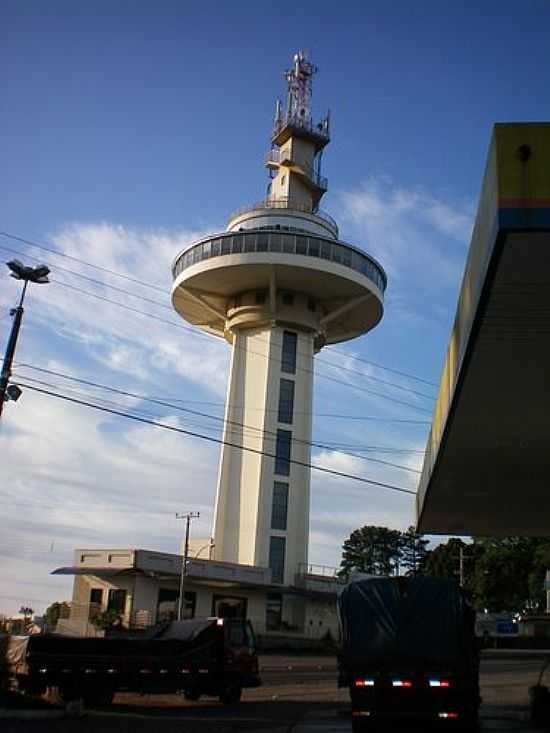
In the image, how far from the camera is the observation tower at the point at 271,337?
64.6 meters

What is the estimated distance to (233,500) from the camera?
214ft

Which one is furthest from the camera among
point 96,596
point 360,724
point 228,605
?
point 228,605

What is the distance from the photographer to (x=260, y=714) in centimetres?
1886

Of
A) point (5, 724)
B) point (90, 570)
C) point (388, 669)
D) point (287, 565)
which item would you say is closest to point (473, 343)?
point (388, 669)

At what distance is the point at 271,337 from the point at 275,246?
7.31 m

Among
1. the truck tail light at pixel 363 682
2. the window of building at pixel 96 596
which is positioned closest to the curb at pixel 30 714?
the truck tail light at pixel 363 682

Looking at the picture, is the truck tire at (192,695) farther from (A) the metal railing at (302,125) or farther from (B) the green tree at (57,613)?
(A) the metal railing at (302,125)

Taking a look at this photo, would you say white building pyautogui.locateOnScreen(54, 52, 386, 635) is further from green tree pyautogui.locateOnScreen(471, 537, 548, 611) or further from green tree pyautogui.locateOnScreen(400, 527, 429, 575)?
green tree pyautogui.locateOnScreen(400, 527, 429, 575)

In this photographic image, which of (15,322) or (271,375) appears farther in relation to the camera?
(271,375)

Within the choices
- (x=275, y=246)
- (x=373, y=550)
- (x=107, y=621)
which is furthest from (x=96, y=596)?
(x=373, y=550)

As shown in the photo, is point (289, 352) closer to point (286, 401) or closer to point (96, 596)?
point (286, 401)

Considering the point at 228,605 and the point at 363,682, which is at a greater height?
the point at 228,605

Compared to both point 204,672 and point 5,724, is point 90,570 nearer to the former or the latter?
point 204,672

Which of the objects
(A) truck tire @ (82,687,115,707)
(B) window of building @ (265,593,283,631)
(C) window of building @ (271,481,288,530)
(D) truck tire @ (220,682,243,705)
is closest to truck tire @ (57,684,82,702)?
(A) truck tire @ (82,687,115,707)
